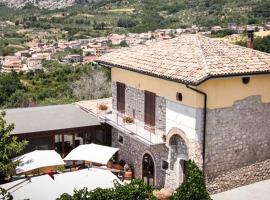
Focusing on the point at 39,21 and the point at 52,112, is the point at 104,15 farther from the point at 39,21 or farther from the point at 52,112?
the point at 52,112

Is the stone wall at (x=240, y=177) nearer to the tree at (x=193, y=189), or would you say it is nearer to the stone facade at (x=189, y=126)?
the stone facade at (x=189, y=126)

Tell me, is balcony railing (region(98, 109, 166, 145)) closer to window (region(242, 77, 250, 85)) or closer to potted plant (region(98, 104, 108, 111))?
potted plant (region(98, 104, 108, 111))

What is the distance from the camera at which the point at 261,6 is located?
106438mm

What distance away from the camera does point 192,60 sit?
17609mm

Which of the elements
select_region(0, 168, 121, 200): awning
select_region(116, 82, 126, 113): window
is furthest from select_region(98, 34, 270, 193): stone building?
select_region(0, 168, 121, 200): awning

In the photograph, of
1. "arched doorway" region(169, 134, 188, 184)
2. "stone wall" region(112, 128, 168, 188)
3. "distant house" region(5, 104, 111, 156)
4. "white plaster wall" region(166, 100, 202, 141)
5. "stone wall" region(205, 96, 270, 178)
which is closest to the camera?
"white plaster wall" region(166, 100, 202, 141)

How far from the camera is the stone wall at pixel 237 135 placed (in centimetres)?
1712

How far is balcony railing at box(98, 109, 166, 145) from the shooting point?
18.9 meters

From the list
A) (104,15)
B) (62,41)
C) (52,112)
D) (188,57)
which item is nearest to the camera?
(188,57)

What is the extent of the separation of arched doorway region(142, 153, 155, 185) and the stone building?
49mm

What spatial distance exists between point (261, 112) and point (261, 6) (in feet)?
313

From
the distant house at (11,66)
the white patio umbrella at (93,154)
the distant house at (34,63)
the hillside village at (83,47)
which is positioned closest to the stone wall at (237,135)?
the white patio umbrella at (93,154)

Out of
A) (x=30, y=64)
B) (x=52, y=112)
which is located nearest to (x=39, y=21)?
(x=30, y=64)

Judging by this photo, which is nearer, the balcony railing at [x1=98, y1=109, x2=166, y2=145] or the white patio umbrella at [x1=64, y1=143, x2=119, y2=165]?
the balcony railing at [x1=98, y1=109, x2=166, y2=145]
